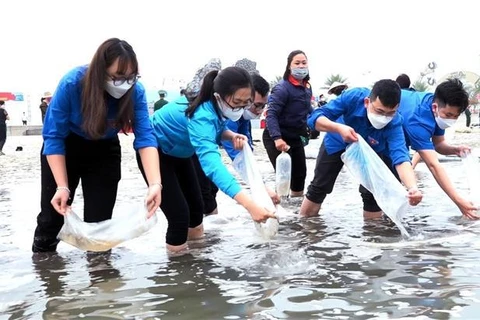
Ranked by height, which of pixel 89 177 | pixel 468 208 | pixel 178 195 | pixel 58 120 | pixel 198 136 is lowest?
pixel 468 208

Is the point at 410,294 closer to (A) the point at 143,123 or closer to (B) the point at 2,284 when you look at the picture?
(A) the point at 143,123

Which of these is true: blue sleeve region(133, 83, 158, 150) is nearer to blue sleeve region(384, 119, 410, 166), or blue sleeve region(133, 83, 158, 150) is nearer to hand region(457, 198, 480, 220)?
blue sleeve region(384, 119, 410, 166)

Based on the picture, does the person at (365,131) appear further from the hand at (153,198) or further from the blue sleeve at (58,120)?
the blue sleeve at (58,120)

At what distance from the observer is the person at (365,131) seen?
14.1ft

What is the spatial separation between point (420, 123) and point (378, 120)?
0.46 metres

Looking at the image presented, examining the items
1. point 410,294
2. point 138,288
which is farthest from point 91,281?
point 410,294

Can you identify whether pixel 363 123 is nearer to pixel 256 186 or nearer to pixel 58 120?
pixel 256 186

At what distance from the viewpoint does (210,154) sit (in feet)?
11.3

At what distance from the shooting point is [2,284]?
338cm

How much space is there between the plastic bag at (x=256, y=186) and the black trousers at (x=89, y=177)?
0.86 metres

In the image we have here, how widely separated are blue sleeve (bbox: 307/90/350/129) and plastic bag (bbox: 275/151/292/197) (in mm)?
1668

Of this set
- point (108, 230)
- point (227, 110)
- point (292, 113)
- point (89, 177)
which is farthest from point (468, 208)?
point (89, 177)

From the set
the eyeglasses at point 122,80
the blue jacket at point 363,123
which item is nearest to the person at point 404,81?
the blue jacket at point 363,123

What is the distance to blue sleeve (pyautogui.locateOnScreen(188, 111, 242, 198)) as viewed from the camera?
11.1ft
